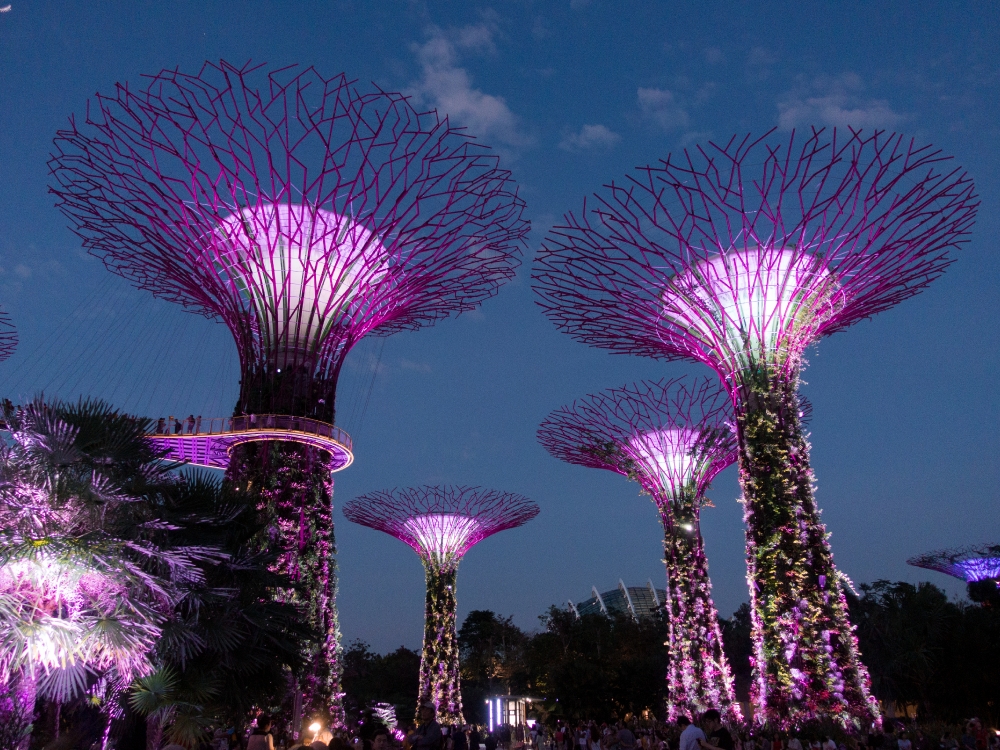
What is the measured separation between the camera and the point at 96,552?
8.18 meters

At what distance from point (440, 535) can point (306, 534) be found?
1489cm

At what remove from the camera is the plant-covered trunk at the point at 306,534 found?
47.5 feet

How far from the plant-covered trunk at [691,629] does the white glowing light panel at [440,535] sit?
31.1ft

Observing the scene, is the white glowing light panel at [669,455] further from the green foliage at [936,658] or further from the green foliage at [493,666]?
the green foliage at [493,666]

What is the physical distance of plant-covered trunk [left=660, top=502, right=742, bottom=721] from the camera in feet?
65.9

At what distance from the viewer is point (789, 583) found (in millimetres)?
12234

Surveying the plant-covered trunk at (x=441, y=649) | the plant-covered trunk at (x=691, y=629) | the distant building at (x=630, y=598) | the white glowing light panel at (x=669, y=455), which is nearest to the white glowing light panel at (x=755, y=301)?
the white glowing light panel at (x=669, y=455)

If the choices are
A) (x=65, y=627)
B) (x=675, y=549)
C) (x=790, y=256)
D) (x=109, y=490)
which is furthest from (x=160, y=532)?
(x=675, y=549)

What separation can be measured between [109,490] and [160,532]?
1374 millimetres

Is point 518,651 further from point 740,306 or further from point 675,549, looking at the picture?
point 740,306

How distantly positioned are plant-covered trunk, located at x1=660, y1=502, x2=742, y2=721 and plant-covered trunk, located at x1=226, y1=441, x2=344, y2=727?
31.1 feet

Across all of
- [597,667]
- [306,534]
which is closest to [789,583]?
[306,534]

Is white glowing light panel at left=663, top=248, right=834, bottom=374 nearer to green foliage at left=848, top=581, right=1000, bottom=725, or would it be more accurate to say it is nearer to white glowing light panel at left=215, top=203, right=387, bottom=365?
white glowing light panel at left=215, top=203, right=387, bottom=365

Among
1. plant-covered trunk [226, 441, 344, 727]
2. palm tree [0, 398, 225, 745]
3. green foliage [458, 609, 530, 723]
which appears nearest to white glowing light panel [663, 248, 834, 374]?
plant-covered trunk [226, 441, 344, 727]
